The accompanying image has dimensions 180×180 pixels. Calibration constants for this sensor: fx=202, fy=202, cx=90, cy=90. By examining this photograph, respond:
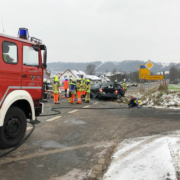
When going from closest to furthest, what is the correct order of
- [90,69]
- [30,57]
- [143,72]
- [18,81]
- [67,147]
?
[67,147] → [18,81] → [30,57] → [143,72] → [90,69]

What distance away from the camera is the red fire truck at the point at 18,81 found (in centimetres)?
422

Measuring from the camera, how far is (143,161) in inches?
140

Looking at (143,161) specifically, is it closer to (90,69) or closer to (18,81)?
(18,81)

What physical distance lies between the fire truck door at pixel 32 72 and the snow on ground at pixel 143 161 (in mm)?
2542

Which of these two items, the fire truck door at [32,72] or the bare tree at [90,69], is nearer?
the fire truck door at [32,72]

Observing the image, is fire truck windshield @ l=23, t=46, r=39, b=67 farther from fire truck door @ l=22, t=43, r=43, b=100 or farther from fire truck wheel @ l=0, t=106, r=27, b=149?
fire truck wheel @ l=0, t=106, r=27, b=149

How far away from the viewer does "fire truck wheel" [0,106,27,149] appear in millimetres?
4262

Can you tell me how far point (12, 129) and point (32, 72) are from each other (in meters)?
1.49

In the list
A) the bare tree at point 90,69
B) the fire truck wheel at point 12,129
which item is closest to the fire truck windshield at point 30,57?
the fire truck wheel at point 12,129

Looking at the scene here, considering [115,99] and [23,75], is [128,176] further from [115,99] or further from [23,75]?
[115,99]

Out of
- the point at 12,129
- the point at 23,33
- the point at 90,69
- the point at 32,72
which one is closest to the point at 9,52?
the point at 32,72

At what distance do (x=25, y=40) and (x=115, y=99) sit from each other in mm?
11633

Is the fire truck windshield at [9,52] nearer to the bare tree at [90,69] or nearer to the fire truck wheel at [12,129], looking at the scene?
the fire truck wheel at [12,129]

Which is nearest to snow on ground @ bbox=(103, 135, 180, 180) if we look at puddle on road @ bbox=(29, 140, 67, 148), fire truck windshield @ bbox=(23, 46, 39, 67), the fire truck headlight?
puddle on road @ bbox=(29, 140, 67, 148)
